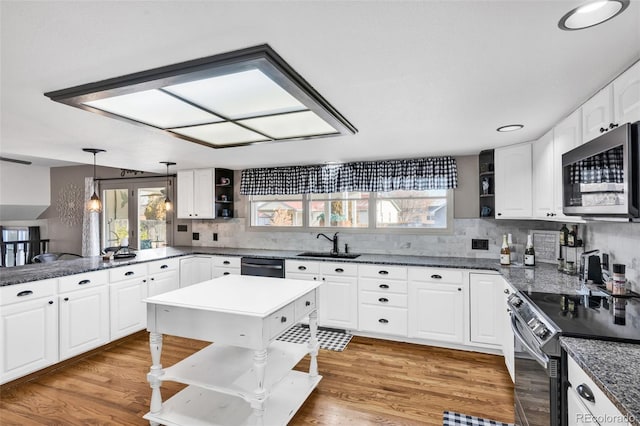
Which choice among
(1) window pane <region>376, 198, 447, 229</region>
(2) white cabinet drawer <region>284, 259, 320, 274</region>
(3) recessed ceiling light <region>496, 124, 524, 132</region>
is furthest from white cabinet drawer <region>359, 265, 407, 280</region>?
(3) recessed ceiling light <region>496, 124, 524, 132</region>

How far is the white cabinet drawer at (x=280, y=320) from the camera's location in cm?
198

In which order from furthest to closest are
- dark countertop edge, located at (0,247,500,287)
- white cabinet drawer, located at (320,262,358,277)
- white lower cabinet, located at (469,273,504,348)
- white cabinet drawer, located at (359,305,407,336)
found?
white cabinet drawer, located at (320,262,358,277)
white cabinet drawer, located at (359,305,407,336)
white lower cabinet, located at (469,273,504,348)
dark countertop edge, located at (0,247,500,287)

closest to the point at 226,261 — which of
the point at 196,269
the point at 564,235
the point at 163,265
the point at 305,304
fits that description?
the point at 196,269

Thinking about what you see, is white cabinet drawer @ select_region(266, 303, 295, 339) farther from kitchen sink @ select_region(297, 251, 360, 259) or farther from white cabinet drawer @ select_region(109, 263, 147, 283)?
white cabinet drawer @ select_region(109, 263, 147, 283)

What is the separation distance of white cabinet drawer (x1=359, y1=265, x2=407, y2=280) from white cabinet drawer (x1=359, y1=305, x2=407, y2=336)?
35 cm

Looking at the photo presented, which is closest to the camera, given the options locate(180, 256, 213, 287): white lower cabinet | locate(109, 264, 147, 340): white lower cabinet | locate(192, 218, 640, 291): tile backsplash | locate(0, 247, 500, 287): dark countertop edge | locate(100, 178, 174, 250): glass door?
locate(192, 218, 640, 291): tile backsplash

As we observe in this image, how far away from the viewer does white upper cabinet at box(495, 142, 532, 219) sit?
315 centimetres

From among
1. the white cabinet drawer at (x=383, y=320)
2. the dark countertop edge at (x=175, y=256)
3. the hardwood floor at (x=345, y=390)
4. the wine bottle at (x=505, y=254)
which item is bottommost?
the hardwood floor at (x=345, y=390)

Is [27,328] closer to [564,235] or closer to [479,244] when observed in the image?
[479,244]

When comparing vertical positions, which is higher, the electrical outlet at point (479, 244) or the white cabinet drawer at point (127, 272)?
the electrical outlet at point (479, 244)

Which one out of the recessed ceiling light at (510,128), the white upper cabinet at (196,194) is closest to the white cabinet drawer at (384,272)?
the recessed ceiling light at (510,128)

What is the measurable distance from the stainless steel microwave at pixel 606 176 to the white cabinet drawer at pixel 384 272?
1.75 metres

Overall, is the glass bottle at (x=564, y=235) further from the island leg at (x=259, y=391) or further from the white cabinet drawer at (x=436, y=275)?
the island leg at (x=259, y=391)

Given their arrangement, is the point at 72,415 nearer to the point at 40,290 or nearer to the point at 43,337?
the point at 43,337
